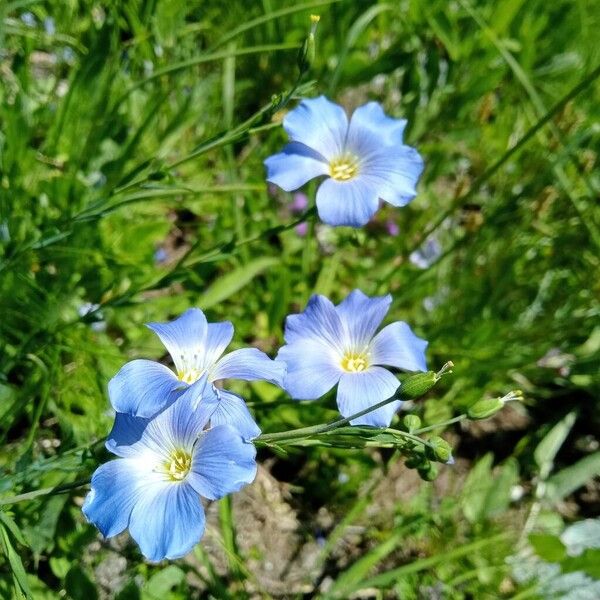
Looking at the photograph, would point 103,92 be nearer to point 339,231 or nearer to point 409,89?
point 339,231

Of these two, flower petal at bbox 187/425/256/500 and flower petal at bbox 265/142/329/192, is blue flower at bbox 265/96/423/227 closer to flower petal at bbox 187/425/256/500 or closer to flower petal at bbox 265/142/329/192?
flower petal at bbox 265/142/329/192

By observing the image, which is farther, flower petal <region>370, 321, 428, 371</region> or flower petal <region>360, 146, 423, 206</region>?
flower petal <region>360, 146, 423, 206</region>

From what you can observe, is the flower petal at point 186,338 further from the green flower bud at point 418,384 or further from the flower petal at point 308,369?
the green flower bud at point 418,384

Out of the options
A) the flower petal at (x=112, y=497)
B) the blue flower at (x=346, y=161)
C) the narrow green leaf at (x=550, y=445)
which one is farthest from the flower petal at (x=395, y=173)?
the narrow green leaf at (x=550, y=445)

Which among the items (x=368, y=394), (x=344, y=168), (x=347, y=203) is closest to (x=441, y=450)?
(x=368, y=394)

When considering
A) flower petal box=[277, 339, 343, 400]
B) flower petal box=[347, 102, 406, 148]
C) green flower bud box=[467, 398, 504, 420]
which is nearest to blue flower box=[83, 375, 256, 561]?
flower petal box=[277, 339, 343, 400]
